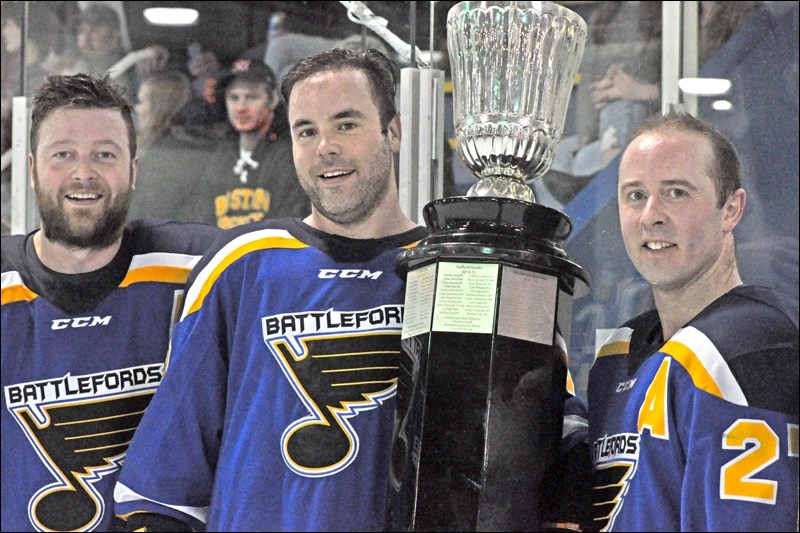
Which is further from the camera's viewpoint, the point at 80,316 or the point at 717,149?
the point at 80,316

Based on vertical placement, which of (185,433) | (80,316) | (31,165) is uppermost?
(31,165)

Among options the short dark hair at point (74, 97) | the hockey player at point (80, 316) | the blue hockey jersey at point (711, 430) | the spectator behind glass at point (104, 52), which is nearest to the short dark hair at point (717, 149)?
the blue hockey jersey at point (711, 430)

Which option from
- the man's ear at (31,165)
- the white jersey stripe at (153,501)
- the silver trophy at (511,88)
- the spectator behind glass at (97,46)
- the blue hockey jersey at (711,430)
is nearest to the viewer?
the blue hockey jersey at (711,430)

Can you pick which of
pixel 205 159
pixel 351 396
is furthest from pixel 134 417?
pixel 205 159

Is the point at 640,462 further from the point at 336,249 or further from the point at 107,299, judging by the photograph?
the point at 107,299

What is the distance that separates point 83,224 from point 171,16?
2.08 ft

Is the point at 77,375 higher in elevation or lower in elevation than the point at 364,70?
lower

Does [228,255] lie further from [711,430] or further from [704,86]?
[704,86]

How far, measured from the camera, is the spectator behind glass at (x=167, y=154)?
7.34 ft

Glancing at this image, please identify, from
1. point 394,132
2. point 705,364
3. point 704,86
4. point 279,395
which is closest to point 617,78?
point 704,86

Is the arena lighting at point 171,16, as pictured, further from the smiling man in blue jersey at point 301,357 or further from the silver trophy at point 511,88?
the silver trophy at point 511,88

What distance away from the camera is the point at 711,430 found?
1.61 m

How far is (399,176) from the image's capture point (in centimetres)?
205

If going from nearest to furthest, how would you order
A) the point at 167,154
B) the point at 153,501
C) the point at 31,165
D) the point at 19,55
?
the point at 153,501
the point at 31,165
the point at 167,154
the point at 19,55
